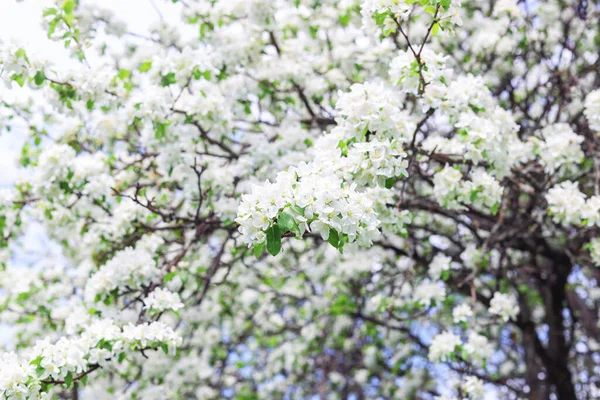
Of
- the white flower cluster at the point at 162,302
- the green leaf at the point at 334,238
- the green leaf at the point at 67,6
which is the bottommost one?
the green leaf at the point at 334,238

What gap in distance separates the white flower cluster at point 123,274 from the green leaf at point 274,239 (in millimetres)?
1901

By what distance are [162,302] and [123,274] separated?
0.41 meters

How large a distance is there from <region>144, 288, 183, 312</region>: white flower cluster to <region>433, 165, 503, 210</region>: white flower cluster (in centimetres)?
184

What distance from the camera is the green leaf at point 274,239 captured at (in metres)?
2.31

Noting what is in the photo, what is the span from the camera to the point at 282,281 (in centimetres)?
761

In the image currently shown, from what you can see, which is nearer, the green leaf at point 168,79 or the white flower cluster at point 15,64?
the white flower cluster at point 15,64

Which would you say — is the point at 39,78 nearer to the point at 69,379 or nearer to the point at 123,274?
the point at 123,274

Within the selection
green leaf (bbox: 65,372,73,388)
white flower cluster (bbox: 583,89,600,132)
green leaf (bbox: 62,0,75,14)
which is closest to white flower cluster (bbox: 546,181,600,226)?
white flower cluster (bbox: 583,89,600,132)

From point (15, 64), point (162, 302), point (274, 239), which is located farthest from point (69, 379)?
point (15, 64)

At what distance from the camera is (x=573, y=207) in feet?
13.0

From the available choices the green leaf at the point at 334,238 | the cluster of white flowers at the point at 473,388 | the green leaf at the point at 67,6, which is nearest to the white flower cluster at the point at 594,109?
the cluster of white flowers at the point at 473,388

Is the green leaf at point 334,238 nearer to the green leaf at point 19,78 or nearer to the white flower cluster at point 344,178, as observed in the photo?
the white flower cluster at point 344,178

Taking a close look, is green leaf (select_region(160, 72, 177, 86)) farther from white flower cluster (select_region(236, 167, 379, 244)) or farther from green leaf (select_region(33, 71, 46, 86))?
white flower cluster (select_region(236, 167, 379, 244))

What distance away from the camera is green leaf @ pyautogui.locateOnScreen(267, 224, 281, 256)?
2306 millimetres
